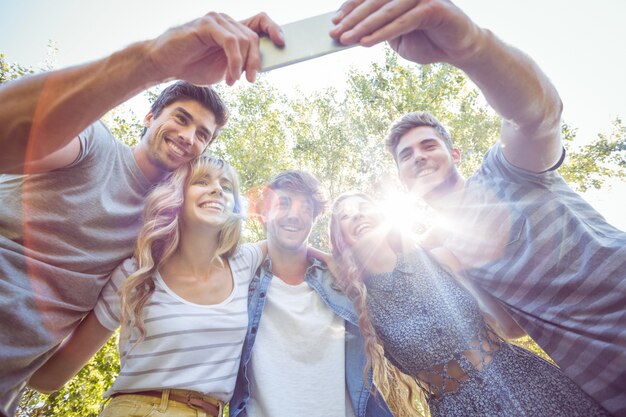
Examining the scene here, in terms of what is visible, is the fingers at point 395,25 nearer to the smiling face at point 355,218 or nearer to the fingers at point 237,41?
the fingers at point 237,41

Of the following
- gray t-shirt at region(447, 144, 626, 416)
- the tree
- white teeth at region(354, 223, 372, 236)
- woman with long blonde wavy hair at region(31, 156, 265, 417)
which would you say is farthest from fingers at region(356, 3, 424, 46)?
the tree

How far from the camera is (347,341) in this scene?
254 cm

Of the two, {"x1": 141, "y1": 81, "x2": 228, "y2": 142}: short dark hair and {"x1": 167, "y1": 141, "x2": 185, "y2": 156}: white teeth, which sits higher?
{"x1": 141, "y1": 81, "x2": 228, "y2": 142}: short dark hair

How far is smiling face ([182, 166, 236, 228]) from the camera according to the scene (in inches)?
101

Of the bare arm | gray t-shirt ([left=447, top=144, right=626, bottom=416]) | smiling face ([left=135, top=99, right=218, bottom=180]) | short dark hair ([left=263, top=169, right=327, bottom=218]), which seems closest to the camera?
gray t-shirt ([left=447, top=144, right=626, bottom=416])

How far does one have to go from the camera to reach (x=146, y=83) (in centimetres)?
124

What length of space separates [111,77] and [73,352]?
75.4 inches

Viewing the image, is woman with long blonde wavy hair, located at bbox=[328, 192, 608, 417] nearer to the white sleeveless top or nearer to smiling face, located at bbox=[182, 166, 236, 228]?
the white sleeveless top

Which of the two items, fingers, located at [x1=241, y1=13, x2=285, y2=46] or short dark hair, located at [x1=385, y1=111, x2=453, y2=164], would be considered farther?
short dark hair, located at [x1=385, y1=111, x2=453, y2=164]

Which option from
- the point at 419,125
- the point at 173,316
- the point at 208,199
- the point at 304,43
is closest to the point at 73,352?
the point at 173,316

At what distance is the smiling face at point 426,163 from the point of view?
9.48 feet

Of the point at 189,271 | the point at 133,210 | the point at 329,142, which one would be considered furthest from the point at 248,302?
the point at 329,142

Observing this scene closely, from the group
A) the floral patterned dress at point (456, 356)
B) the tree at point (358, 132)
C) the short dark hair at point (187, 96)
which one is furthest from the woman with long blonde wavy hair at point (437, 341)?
the tree at point (358, 132)

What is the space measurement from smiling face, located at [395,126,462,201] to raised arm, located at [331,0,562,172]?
3.97 ft
